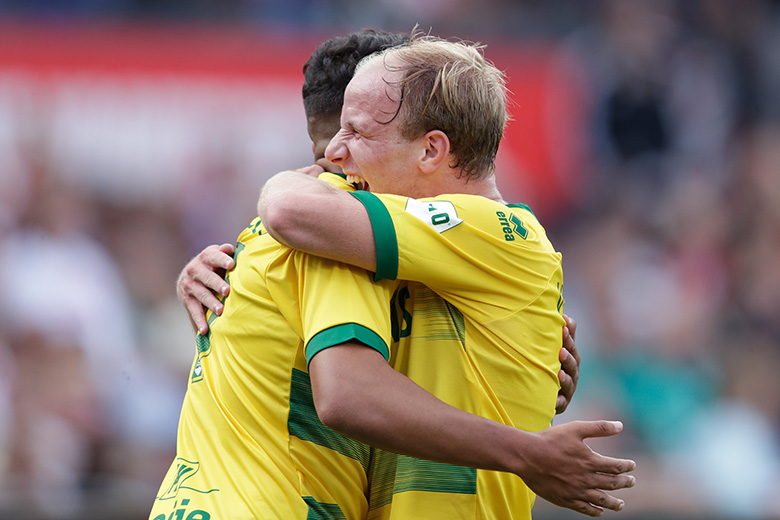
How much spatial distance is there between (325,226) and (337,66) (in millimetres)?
968

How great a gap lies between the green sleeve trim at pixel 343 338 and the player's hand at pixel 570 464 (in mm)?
453

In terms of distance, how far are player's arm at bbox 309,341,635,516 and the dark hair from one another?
1139 millimetres

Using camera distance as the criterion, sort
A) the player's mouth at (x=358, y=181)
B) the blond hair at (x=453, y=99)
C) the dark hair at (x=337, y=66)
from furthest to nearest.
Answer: the dark hair at (x=337, y=66) → the player's mouth at (x=358, y=181) → the blond hair at (x=453, y=99)

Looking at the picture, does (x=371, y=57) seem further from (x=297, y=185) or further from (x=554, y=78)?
(x=554, y=78)

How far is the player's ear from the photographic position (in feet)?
8.39

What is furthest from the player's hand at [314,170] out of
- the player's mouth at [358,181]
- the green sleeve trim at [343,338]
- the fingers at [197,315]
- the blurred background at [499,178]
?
the blurred background at [499,178]

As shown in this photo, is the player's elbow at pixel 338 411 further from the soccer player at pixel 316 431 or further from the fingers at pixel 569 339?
the fingers at pixel 569 339

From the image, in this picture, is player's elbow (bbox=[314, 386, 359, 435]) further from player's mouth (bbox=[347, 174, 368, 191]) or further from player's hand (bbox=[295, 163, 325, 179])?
player's hand (bbox=[295, 163, 325, 179])

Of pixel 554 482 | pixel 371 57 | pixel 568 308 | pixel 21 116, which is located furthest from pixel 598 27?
pixel 554 482

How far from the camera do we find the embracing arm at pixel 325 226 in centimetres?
231

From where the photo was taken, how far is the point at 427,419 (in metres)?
2.21

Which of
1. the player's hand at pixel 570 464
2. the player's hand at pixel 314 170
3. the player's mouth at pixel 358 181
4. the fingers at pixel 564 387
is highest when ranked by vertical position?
the player's hand at pixel 314 170

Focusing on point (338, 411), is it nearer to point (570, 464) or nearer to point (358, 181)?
point (570, 464)

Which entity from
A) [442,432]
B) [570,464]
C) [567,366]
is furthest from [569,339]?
[442,432]
